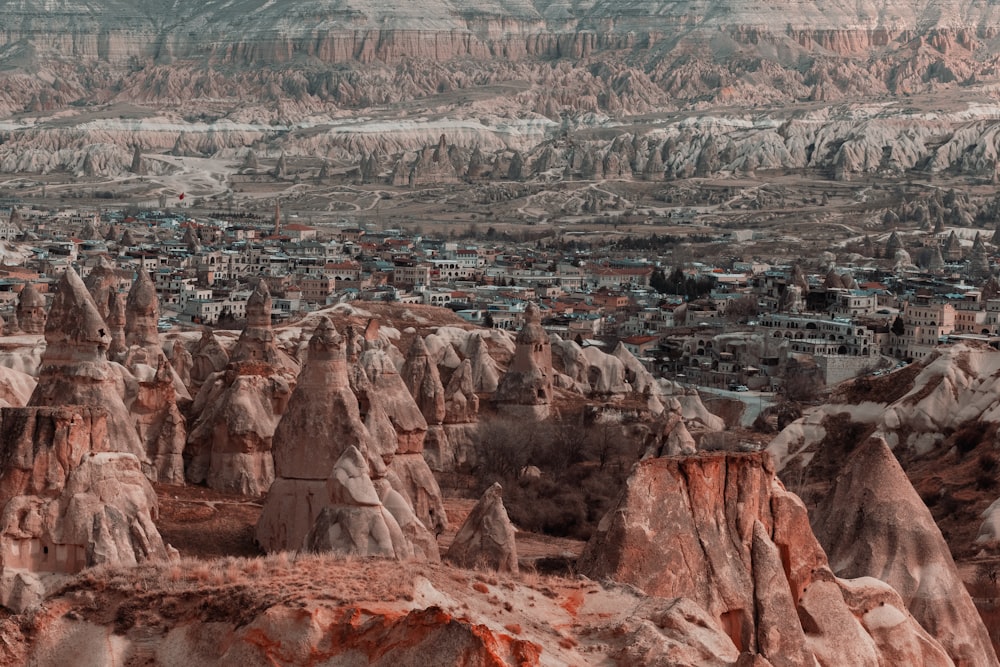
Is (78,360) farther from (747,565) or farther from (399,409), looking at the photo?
(747,565)

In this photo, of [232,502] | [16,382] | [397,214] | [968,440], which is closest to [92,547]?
[232,502]

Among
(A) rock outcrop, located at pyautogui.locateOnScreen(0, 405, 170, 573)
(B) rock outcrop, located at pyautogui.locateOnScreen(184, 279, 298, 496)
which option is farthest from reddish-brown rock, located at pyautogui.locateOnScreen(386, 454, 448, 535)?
(A) rock outcrop, located at pyautogui.locateOnScreen(0, 405, 170, 573)

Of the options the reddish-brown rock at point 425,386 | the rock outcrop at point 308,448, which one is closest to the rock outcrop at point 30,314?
the reddish-brown rock at point 425,386

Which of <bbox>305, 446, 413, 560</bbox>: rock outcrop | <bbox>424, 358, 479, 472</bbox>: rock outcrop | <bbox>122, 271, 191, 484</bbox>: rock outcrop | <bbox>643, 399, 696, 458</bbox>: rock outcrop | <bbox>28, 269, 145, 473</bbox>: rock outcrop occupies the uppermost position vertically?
<bbox>28, 269, 145, 473</bbox>: rock outcrop

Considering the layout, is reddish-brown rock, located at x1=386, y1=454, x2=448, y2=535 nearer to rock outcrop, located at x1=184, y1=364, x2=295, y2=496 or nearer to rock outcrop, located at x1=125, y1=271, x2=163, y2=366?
rock outcrop, located at x1=184, y1=364, x2=295, y2=496

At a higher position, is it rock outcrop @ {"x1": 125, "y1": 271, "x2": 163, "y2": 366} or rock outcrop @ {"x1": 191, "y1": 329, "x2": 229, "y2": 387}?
rock outcrop @ {"x1": 125, "y1": 271, "x2": 163, "y2": 366}

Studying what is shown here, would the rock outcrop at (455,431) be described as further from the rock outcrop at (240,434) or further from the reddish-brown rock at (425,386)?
the rock outcrop at (240,434)

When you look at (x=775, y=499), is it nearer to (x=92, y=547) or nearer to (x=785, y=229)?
(x=92, y=547)
